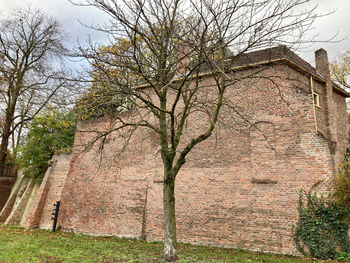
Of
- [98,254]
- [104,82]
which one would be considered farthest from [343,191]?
[104,82]

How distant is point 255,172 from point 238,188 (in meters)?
0.91

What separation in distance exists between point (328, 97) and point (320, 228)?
6032mm

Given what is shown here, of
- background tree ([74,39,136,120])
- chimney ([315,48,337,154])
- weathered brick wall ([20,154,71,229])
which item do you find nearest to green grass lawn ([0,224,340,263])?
background tree ([74,39,136,120])

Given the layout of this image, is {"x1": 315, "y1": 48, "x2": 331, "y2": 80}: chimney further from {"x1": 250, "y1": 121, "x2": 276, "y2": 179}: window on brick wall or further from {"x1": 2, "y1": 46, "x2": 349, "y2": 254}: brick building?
{"x1": 250, "y1": 121, "x2": 276, "y2": 179}: window on brick wall

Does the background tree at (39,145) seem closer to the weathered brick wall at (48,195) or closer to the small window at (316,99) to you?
the weathered brick wall at (48,195)

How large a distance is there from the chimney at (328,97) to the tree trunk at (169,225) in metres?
6.76

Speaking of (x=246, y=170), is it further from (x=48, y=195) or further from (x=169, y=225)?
(x=48, y=195)

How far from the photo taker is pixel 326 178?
8.65 m

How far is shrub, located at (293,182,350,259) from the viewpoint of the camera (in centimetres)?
817

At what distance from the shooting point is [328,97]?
1133cm

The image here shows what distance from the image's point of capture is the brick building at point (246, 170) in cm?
902

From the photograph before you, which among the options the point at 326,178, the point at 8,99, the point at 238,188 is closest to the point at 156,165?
the point at 238,188

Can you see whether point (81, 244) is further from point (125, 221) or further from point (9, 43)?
point (9, 43)

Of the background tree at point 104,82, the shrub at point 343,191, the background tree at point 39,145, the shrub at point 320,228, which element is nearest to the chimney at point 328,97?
the shrub at point 343,191
